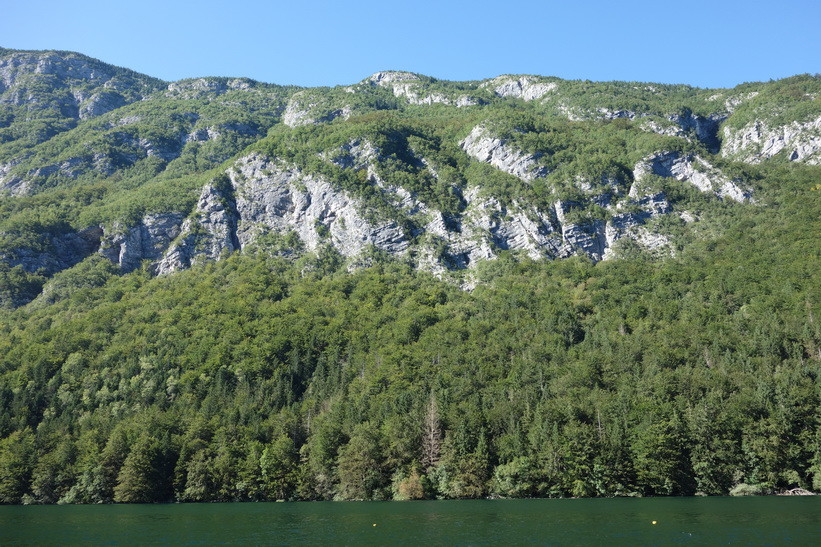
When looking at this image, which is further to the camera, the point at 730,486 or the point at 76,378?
the point at 76,378

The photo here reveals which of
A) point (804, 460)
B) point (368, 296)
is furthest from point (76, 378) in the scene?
point (804, 460)

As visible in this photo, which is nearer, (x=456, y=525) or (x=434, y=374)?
(x=456, y=525)

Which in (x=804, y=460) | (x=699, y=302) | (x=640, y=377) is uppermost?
(x=699, y=302)

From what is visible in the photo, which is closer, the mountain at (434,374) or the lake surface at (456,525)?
the lake surface at (456,525)

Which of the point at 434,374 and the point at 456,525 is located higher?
the point at 434,374

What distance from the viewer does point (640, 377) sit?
383 feet

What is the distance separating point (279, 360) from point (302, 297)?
106 feet

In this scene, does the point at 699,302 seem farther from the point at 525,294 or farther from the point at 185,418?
the point at 185,418

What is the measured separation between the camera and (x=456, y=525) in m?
55.2

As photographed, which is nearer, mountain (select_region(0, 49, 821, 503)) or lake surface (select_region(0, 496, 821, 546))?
lake surface (select_region(0, 496, 821, 546))

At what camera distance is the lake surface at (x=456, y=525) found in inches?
1783

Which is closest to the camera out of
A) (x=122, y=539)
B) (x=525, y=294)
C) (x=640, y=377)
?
(x=122, y=539)

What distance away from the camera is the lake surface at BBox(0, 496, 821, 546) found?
1783 inches

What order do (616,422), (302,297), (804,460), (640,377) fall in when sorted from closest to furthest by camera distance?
1. (804,460)
2. (616,422)
3. (640,377)
4. (302,297)
